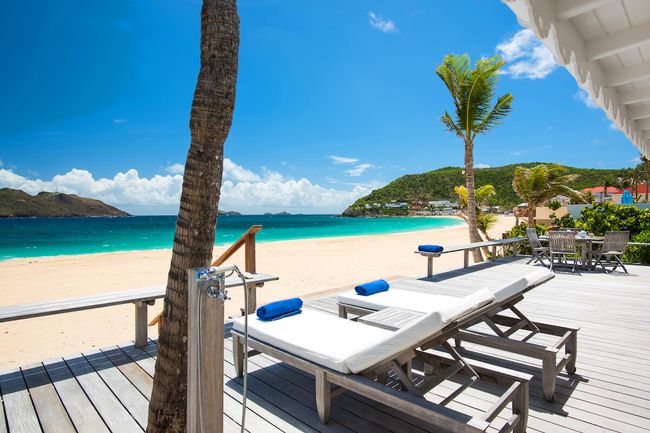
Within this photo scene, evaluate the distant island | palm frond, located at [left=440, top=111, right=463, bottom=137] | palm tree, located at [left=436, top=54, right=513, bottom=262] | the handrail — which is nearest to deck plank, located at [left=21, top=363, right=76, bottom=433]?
the handrail

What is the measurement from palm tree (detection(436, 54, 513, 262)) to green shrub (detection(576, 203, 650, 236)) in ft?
10.2

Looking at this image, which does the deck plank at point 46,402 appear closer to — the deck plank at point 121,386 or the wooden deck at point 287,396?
the wooden deck at point 287,396

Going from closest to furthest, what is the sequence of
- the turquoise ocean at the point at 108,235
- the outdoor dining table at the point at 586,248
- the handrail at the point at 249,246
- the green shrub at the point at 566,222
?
the handrail at the point at 249,246, the outdoor dining table at the point at 586,248, the green shrub at the point at 566,222, the turquoise ocean at the point at 108,235

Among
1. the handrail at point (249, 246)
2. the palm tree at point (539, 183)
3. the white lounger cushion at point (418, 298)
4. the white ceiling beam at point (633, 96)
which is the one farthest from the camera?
the palm tree at point (539, 183)

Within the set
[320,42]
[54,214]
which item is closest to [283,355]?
[320,42]

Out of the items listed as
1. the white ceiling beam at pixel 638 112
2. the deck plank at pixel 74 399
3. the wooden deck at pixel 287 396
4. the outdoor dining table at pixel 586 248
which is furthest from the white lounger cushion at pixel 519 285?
the outdoor dining table at pixel 586 248

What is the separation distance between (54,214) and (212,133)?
99.4 meters

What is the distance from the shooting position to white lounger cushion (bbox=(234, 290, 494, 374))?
192cm

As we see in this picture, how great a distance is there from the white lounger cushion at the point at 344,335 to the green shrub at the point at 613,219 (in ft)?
31.1

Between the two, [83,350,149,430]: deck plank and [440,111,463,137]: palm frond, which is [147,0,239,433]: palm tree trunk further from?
[440,111,463,137]: palm frond

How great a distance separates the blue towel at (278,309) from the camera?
270 cm

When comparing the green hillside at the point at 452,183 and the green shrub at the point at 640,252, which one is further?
the green hillside at the point at 452,183

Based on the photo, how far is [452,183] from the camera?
65812 millimetres

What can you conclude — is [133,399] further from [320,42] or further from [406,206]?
[406,206]
